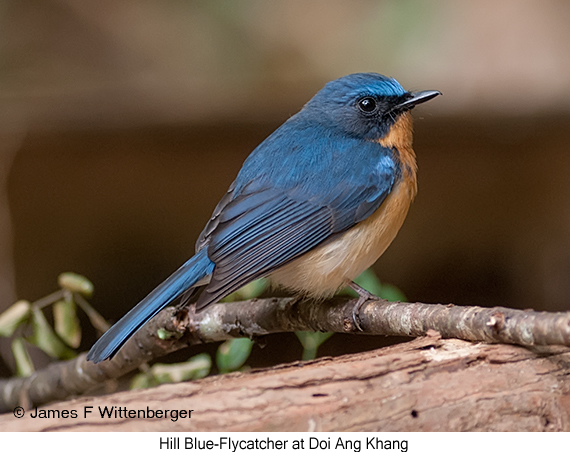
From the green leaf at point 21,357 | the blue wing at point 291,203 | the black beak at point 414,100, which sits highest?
the black beak at point 414,100

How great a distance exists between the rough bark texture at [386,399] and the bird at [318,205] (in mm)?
422

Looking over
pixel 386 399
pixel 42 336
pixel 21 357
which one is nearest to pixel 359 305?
pixel 386 399

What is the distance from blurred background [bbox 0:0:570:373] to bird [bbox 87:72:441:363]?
1128mm

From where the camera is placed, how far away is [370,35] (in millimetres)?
3229

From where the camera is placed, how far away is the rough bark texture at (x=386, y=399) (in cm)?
124

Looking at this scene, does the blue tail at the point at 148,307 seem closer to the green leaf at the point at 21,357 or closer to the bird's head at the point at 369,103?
the green leaf at the point at 21,357

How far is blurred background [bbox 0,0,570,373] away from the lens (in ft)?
10.4

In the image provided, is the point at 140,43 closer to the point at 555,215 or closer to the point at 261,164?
the point at 261,164

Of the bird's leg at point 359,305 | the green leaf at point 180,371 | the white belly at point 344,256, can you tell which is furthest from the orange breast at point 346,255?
the green leaf at point 180,371

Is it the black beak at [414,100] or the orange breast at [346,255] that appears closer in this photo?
the orange breast at [346,255]

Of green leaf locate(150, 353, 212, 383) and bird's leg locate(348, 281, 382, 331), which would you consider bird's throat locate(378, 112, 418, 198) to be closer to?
bird's leg locate(348, 281, 382, 331)

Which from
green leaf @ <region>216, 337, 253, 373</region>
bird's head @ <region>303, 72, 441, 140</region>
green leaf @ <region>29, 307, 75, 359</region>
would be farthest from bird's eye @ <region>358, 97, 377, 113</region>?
green leaf @ <region>29, 307, 75, 359</region>

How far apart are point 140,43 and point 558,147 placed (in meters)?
2.32

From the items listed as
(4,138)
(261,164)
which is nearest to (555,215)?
(261,164)
